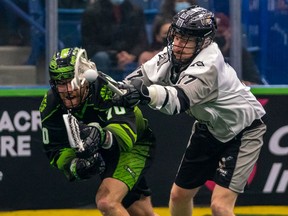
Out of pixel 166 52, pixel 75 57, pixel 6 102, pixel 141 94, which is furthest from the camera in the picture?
pixel 6 102

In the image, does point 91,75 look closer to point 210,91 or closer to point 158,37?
point 210,91

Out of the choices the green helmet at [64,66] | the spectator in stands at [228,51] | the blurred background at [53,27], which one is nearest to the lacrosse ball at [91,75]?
the green helmet at [64,66]

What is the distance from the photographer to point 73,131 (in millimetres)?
6219

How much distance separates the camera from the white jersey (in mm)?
6230

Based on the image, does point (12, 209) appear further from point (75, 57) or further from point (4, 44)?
point (75, 57)

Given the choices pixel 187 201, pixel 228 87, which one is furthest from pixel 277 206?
pixel 228 87

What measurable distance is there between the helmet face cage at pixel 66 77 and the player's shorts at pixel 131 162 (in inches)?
18.2

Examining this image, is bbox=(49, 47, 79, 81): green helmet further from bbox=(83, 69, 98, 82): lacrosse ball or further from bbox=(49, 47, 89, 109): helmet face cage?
bbox=(83, 69, 98, 82): lacrosse ball

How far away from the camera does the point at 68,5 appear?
8500 millimetres

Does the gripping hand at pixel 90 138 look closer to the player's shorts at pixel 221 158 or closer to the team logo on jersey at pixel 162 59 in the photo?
the team logo on jersey at pixel 162 59

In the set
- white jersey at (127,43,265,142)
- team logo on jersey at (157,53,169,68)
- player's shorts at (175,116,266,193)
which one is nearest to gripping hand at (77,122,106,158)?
white jersey at (127,43,265,142)

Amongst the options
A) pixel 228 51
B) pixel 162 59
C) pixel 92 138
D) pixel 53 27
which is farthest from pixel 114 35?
pixel 92 138

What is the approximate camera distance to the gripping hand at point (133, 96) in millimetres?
5785

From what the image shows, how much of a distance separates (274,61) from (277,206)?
117 centimetres
